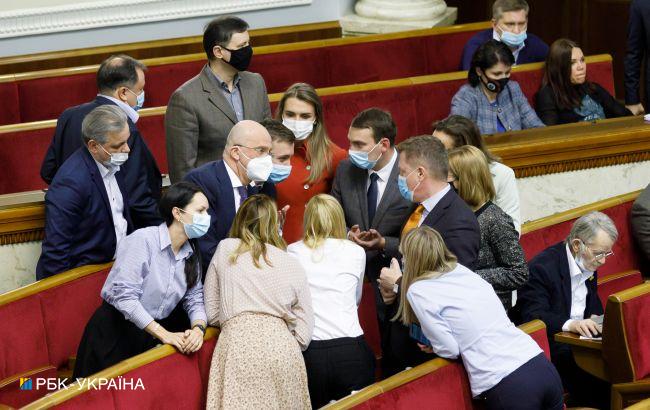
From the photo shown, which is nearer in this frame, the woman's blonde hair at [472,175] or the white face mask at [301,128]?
the woman's blonde hair at [472,175]

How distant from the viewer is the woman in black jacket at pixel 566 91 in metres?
5.14

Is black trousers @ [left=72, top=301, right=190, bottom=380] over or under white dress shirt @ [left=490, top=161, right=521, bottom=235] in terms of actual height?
under

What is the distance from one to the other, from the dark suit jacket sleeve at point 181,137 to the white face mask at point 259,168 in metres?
0.47

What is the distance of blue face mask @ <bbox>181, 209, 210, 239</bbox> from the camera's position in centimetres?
332

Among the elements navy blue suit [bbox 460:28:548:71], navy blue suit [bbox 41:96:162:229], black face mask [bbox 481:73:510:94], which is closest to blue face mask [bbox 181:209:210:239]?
navy blue suit [bbox 41:96:162:229]

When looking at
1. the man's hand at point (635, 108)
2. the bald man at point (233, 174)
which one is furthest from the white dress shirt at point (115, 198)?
the man's hand at point (635, 108)

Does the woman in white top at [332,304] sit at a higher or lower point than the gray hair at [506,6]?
lower

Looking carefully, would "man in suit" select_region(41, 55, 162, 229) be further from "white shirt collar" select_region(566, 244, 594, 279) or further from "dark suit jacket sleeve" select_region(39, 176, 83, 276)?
"white shirt collar" select_region(566, 244, 594, 279)

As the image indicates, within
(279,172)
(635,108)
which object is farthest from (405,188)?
(635,108)

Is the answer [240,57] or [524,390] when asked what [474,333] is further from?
[240,57]

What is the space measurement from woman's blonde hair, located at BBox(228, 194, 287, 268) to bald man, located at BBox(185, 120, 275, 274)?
281mm

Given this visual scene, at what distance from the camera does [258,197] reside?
3.29 meters

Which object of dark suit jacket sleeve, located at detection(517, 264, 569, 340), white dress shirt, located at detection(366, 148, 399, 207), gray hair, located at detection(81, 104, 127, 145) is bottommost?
dark suit jacket sleeve, located at detection(517, 264, 569, 340)

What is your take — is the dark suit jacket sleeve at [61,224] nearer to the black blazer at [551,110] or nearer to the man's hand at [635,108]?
the black blazer at [551,110]
